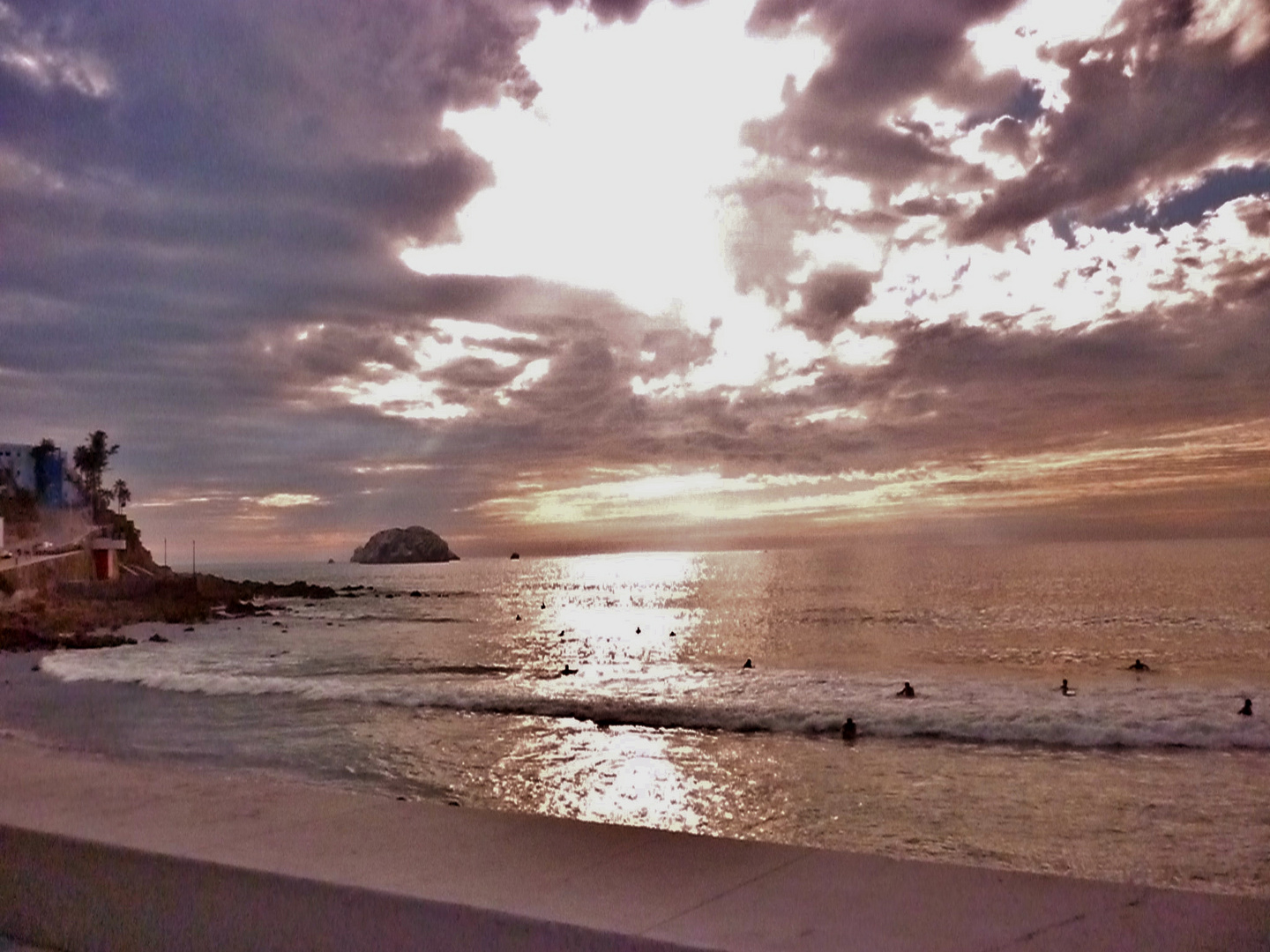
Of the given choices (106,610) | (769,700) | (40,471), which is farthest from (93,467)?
(769,700)

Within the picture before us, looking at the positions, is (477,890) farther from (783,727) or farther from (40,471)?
(40,471)

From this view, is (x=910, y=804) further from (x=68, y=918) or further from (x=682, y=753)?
(x=68, y=918)

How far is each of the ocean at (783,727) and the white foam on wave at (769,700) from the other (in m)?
0.13

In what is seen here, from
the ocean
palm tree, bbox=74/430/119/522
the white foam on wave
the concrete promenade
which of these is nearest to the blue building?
palm tree, bbox=74/430/119/522

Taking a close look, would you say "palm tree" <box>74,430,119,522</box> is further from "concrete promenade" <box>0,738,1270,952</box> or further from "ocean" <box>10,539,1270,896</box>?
"concrete promenade" <box>0,738,1270,952</box>

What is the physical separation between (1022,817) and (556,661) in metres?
30.5

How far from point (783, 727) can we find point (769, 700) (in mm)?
4176

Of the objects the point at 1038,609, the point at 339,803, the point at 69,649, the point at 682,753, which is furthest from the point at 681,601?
the point at 339,803

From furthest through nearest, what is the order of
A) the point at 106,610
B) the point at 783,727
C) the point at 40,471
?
the point at 40,471 < the point at 106,610 < the point at 783,727

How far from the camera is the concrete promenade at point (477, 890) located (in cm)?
246

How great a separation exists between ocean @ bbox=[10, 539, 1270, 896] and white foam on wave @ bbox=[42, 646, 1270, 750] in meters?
0.13

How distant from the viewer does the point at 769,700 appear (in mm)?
26375

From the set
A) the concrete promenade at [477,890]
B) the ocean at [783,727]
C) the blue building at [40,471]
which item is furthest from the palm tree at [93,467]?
the concrete promenade at [477,890]

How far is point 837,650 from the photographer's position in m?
45.8
